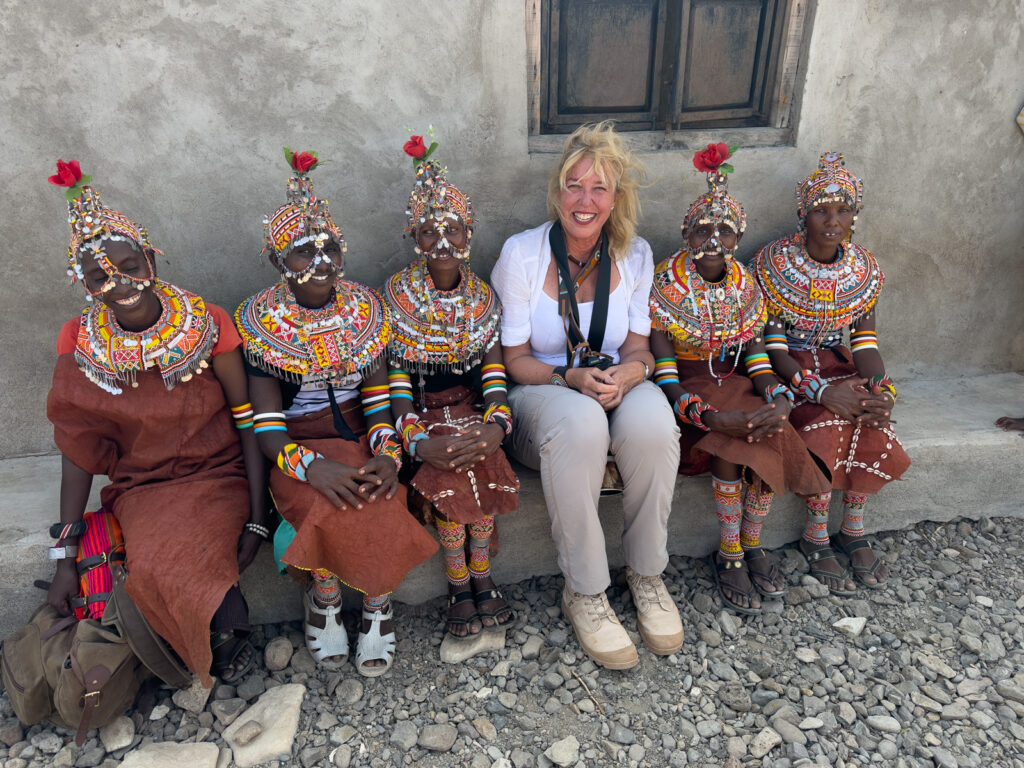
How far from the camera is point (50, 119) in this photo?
112 inches

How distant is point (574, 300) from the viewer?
119 inches

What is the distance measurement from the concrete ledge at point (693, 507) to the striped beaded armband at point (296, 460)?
474mm

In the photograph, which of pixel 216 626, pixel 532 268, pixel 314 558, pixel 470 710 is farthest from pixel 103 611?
pixel 532 268

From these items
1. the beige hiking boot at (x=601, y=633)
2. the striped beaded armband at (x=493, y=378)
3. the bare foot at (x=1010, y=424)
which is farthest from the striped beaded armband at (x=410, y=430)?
the bare foot at (x=1010, y=424)

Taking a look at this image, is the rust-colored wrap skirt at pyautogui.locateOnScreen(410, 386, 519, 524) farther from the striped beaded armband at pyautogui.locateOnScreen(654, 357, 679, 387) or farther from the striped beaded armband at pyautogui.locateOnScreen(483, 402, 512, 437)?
the striped beaded armband at pyautogui.locateOnScreen(654, 357, 679, 387)

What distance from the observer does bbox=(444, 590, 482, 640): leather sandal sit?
2.74 metres

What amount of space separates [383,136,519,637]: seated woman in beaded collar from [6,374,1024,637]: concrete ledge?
21 centimetres

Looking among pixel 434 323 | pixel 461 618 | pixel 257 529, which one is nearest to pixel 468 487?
pixel 461 618

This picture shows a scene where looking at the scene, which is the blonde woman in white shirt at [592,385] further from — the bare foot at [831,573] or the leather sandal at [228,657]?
the leather sandal at [228,657]

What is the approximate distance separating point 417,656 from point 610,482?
3.28ft

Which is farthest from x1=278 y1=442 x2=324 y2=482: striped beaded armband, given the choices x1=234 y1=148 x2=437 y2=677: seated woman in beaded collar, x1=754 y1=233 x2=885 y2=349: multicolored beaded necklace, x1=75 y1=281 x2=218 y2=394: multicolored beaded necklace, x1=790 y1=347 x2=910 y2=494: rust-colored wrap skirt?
x1=754 y1=233 x2=885 y2=349: multicolored beaded necklace

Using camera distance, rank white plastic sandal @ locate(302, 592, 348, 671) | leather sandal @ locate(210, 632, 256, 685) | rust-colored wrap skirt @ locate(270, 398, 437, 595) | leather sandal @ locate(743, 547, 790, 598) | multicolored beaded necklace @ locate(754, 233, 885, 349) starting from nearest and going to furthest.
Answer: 1. rust-colored wrap skirt @ locate(270, 398, 437, 595)
2. leather sandal @ locate(210, 632, 256, 685)
3. white plastic sandal @ locate(302, 592, 348, 671)
4. leather sandal @ locate(743, 547, 790, 598)
5. multicolored beaded necklace @ locate(754, 233, 885, 349)

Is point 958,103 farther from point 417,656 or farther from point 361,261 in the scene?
point 417,656

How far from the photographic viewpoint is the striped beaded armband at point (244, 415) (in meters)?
2.63
